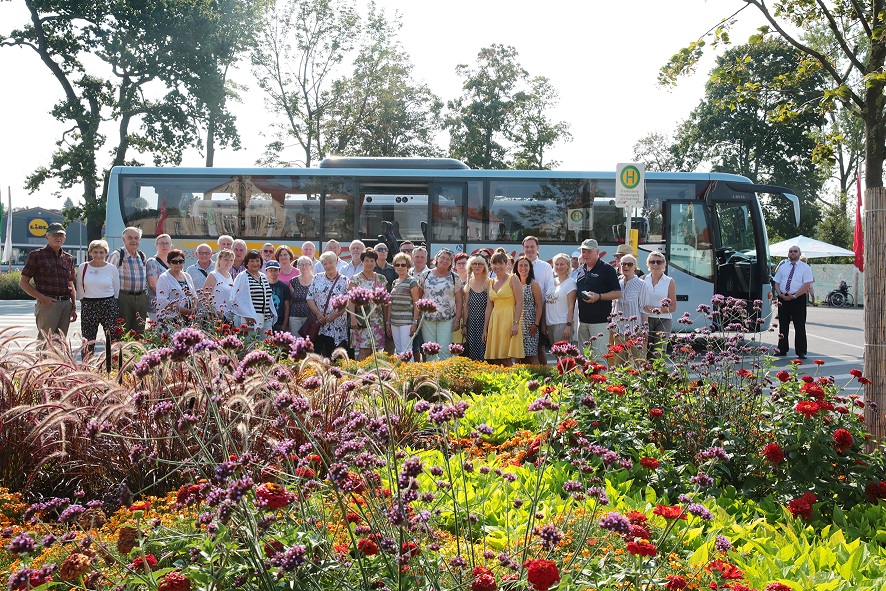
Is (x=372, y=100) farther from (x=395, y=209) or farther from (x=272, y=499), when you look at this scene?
(x=272, y=499)

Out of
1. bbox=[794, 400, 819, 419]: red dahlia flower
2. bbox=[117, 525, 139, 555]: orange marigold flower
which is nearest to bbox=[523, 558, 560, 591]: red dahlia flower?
bbox=[117, 525, 139, 555]: orange marigold flower

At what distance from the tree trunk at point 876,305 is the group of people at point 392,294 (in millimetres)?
3238

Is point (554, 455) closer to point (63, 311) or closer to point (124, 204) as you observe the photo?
point (63, 311)

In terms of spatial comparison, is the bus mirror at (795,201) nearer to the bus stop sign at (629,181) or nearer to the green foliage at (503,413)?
the bus stop sign at (629,181)

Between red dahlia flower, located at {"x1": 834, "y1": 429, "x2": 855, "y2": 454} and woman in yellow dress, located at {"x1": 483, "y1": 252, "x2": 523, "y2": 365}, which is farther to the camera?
woman in yellow dress, located at {"x1": 483, "y1": 252, "x2": 523, "y2": 365}

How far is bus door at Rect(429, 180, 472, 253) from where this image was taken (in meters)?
17.4

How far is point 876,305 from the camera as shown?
491cm

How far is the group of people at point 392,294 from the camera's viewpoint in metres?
8.80

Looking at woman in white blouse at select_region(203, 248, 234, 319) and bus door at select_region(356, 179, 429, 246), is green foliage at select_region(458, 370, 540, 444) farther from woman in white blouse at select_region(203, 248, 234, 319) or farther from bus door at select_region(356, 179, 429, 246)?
bus door at select_region(356, 179, 429, 246)

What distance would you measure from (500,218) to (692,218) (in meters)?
4.33

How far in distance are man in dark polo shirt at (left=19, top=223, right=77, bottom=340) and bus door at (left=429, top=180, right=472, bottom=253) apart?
357 inches

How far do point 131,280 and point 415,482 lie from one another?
26.4 ft

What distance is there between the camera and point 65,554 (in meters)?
2.93

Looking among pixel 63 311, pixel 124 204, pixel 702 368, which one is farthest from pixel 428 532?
pixel 124 204
